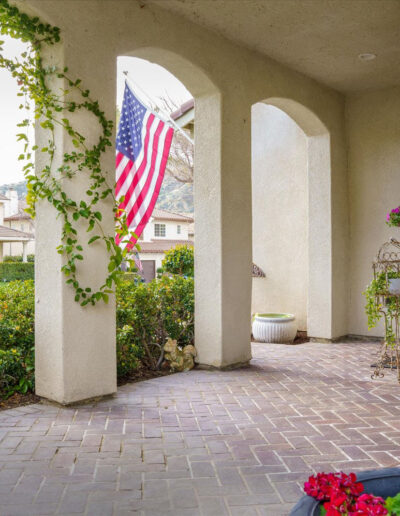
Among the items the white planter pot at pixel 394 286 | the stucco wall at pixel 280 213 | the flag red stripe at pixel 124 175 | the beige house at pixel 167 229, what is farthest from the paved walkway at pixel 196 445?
the beige house at pixel 167 229

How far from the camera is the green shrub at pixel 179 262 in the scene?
5.80m

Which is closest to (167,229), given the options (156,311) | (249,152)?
(249,152)

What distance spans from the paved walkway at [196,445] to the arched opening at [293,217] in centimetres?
236

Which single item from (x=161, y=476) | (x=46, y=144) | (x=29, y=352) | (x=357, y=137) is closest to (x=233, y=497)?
(x=161, y=476)

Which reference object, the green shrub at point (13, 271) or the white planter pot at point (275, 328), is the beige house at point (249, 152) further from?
the green shrub at point (13, 271)

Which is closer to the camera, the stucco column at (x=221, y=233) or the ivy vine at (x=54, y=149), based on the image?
the ivy vine at (x=54, y=149)

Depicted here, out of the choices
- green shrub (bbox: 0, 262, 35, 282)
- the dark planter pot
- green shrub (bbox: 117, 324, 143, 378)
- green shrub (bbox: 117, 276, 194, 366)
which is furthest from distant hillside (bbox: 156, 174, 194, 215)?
the dark planter pot

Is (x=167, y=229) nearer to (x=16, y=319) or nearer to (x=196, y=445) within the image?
(x=16, y=319)

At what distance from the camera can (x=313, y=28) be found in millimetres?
4914

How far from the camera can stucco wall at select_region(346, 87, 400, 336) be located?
6.71m

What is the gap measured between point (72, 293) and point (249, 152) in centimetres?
268

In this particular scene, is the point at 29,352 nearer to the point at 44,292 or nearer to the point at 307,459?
the point at 44,292

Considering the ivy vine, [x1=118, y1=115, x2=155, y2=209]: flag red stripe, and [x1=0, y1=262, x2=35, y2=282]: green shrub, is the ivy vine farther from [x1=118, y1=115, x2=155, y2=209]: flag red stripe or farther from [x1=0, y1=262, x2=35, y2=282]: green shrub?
[x1=0, y1=262, x2=35, y2=282]: green shrub

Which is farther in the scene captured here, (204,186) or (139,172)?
(204,186)
